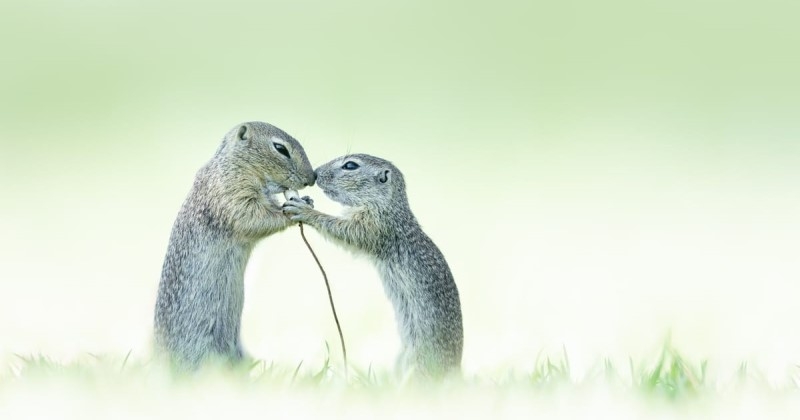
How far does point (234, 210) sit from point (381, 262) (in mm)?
1211

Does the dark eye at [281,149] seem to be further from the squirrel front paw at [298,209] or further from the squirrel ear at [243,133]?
the squirrel front paw at [298,209]

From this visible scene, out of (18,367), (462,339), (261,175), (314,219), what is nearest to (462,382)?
(462,339)

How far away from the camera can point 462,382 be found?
7492 mm

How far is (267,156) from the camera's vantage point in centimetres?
809

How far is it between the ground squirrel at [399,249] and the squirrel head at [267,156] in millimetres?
226

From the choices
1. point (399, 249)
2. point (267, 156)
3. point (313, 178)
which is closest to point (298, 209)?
point (313, 178)

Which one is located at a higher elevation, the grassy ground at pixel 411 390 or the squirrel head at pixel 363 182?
the squirrel head at pixel 363 182

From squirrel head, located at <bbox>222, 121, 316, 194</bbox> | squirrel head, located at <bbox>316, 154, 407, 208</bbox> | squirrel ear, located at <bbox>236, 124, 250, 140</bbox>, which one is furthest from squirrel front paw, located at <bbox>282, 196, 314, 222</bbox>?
squirrel ear, located at <bbox>236, 124, 250, 140</bbox>

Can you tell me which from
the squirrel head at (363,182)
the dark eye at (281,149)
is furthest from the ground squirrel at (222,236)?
the squirrel head at (363,182)

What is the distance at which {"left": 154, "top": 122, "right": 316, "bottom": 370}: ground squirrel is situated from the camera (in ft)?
25.3

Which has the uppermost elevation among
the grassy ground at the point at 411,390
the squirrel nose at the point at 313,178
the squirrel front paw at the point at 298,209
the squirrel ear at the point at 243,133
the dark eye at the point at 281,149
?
the squirrel ear at the point at 243,133

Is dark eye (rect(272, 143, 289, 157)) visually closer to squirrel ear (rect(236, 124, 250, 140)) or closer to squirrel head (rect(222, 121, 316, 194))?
squirrel head (rect(222, 121, 316, 194))

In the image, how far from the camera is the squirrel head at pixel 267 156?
808 centimetres

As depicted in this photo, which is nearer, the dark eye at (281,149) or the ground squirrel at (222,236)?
the ground squirrel at (222,236)
